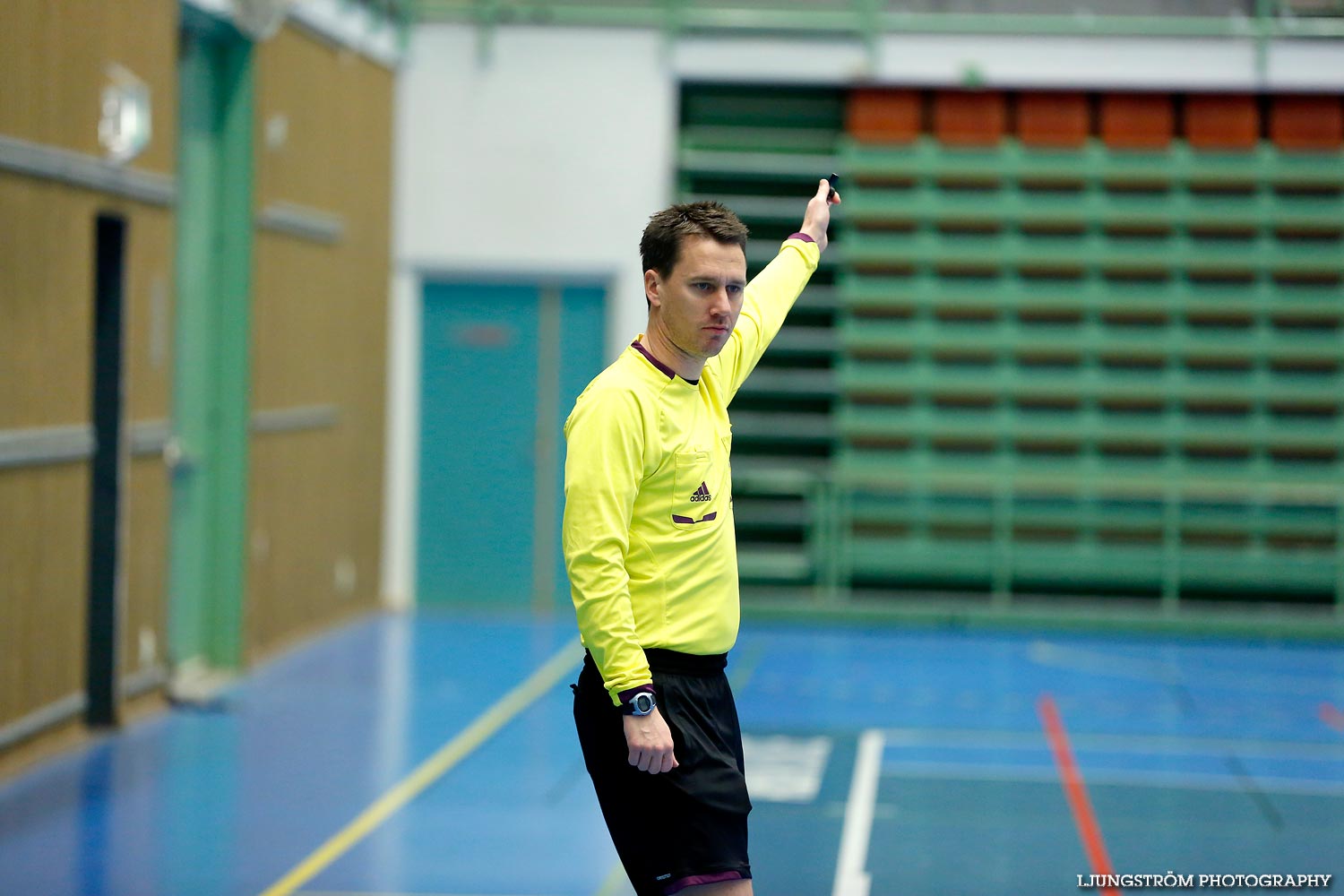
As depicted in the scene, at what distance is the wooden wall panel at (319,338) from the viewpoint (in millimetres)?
9656

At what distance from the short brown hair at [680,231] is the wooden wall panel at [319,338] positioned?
6.57 meters

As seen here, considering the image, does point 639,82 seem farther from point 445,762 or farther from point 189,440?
point 445,762

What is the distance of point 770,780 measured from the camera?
711 cm

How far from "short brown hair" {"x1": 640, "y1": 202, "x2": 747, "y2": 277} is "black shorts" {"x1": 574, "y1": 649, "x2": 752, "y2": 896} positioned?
779 mm

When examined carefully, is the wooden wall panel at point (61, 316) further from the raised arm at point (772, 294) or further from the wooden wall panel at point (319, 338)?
the raised arm at point (772, 294)

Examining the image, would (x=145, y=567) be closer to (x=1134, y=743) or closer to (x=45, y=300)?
(x=45, y=300)

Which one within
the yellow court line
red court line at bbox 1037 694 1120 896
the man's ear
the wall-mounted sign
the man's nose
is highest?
the wall-mounted sign

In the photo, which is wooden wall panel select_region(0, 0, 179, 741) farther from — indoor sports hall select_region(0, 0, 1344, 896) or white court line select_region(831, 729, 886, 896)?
white court line select_region(831, 729, 886, 896)

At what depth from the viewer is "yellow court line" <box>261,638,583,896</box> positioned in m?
5.59

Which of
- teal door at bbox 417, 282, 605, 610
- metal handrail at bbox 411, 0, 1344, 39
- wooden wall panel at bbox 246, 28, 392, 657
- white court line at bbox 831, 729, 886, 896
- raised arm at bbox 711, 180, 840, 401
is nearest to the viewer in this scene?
raised arm at bbox 711, 180, 840, 401

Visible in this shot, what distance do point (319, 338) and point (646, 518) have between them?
779 centimetres

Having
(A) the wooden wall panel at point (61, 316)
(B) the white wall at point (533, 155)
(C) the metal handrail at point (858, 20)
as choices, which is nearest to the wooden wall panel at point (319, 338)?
(B) the white wall at point (533, 155)

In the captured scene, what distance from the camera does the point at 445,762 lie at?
727cm

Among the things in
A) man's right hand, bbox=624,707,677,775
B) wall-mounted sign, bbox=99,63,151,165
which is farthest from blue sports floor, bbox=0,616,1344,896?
wall-mounted sign, bbox=99,63,151,165
